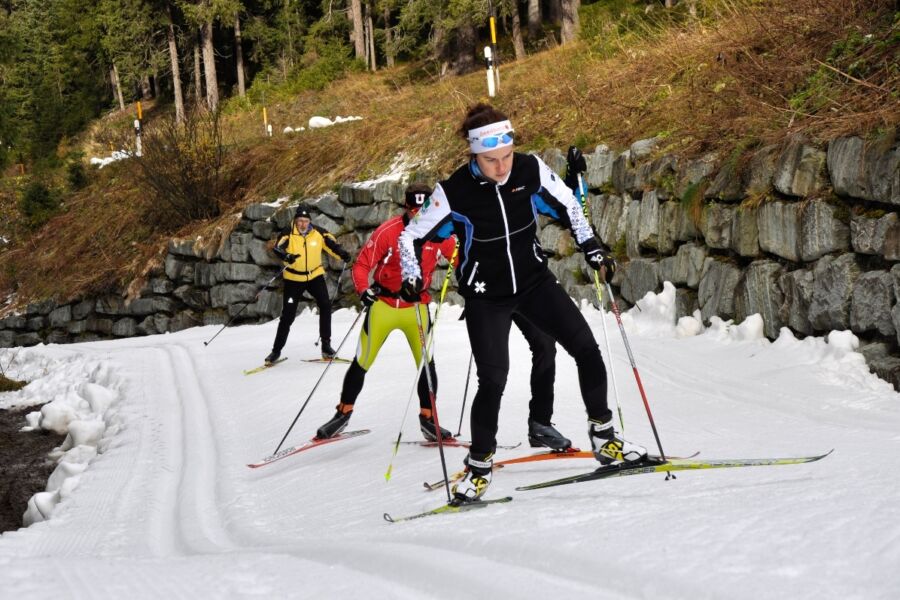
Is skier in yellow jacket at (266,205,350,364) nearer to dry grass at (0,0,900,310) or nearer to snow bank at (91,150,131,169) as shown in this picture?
dry grass at (0,0,900,310)

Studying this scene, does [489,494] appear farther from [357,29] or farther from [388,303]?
[357,29]

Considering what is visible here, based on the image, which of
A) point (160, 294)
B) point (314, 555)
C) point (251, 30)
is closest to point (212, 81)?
point (251, 30)

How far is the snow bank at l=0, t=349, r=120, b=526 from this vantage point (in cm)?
641

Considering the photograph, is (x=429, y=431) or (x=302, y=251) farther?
(x=302, y=251)

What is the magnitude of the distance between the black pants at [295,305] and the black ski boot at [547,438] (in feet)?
19.8

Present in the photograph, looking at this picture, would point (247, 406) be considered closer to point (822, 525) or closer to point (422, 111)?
point (822, 525)

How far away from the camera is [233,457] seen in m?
7.01

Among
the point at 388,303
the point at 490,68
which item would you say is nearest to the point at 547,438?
the point at 388,303

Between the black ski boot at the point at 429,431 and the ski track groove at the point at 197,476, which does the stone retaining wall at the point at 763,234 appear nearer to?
the black ski boot at the point at 429,431

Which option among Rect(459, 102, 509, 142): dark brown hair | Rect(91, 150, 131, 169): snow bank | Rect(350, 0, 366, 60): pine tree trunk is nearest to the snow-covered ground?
Rect(459, 102, 509, 142): dark brown hair

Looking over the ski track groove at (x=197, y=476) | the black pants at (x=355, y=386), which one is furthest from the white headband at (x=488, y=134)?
the black pants at (x=355, y=386)

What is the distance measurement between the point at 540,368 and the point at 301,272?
646cm

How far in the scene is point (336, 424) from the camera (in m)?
6.76

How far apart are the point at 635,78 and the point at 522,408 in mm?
6815
